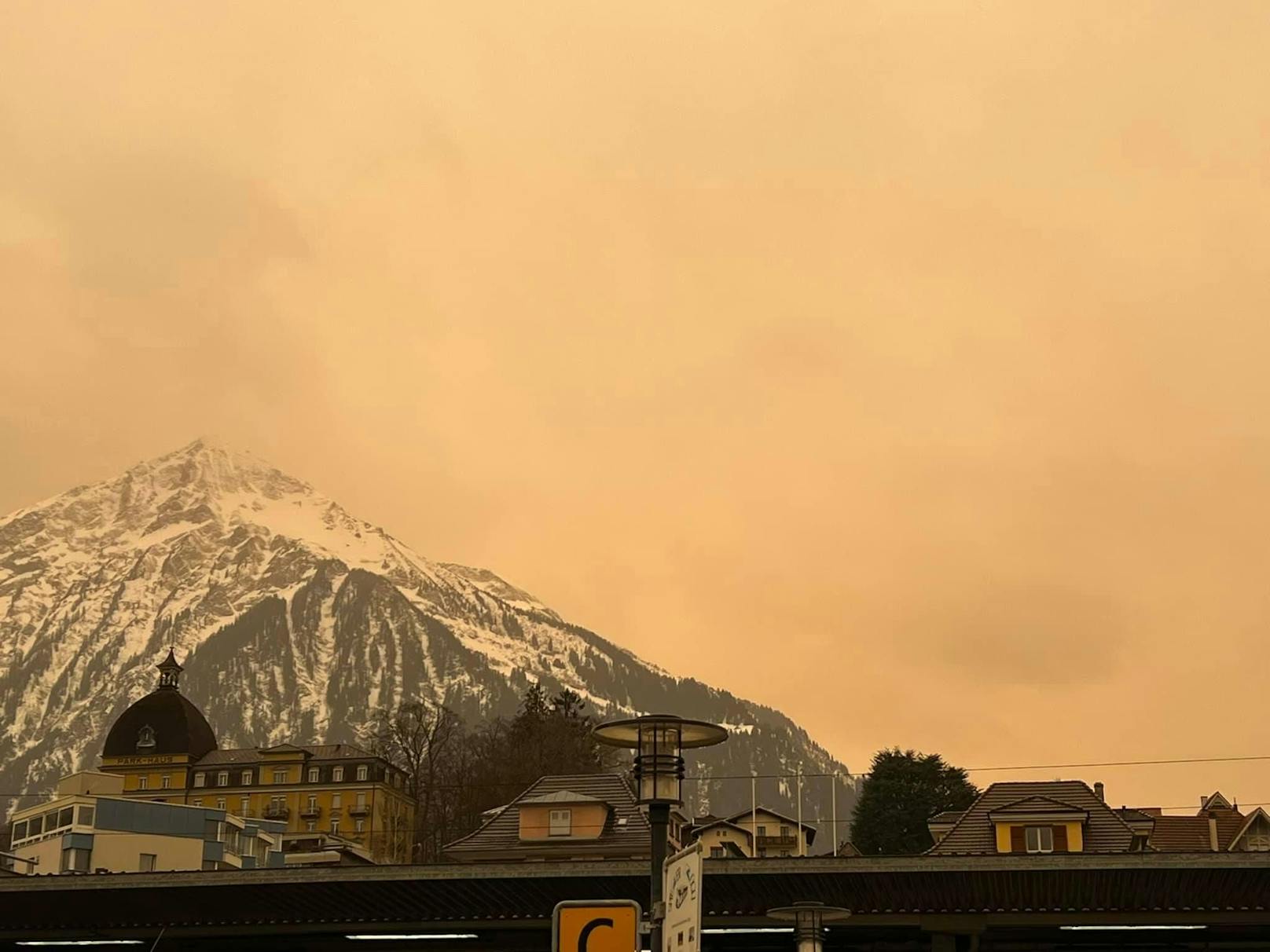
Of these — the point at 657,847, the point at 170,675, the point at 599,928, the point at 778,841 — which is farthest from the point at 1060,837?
the point at 170,675

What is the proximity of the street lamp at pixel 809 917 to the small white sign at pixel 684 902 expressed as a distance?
17.8 metres

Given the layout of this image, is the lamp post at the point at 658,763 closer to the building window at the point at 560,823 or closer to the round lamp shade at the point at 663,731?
the round lamp shade at the point at 663,731

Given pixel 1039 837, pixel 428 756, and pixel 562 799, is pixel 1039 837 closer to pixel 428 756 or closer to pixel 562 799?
pixel 562 799

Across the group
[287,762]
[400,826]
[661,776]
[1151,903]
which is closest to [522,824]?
[1151,903]

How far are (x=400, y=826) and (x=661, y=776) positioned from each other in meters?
125

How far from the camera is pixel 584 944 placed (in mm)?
15531

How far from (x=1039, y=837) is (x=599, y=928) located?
44.9 metres

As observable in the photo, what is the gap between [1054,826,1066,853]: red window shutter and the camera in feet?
187

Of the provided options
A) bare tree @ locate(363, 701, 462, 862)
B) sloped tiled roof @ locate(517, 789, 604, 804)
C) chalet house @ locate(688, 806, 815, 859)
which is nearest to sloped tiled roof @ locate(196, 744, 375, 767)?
bare tree @ locate(363, 701, 462, 862)

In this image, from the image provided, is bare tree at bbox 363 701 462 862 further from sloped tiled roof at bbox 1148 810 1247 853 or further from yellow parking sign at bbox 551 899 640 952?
yellow parking sign at bbox 551 899 640 952

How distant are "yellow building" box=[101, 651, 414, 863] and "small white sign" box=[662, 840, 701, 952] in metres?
131

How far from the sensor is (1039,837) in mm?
57281

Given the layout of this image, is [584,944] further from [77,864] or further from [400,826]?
[400,826]

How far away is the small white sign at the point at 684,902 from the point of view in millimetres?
13758
